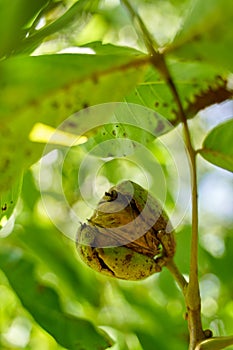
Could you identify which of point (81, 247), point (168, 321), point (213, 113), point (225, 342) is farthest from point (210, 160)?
point (168, 321)

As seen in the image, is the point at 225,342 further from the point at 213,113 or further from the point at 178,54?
the point at 213,113

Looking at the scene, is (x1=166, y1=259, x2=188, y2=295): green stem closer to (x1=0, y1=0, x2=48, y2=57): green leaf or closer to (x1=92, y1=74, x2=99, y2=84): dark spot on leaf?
(x1=92, y1=74, x2=99, y2=84): dark spot on leaf

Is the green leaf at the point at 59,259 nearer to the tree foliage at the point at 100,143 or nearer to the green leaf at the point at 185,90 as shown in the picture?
the tree foliage at the point at 100,143

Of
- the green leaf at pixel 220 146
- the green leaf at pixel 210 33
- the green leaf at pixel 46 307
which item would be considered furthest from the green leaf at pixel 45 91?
the green leaf at pixel 46 307

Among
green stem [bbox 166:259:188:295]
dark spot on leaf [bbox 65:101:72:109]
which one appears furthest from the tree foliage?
green stem [bbox 166:259:188:295]

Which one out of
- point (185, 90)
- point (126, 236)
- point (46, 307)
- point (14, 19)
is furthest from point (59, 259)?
point (14, 19)
